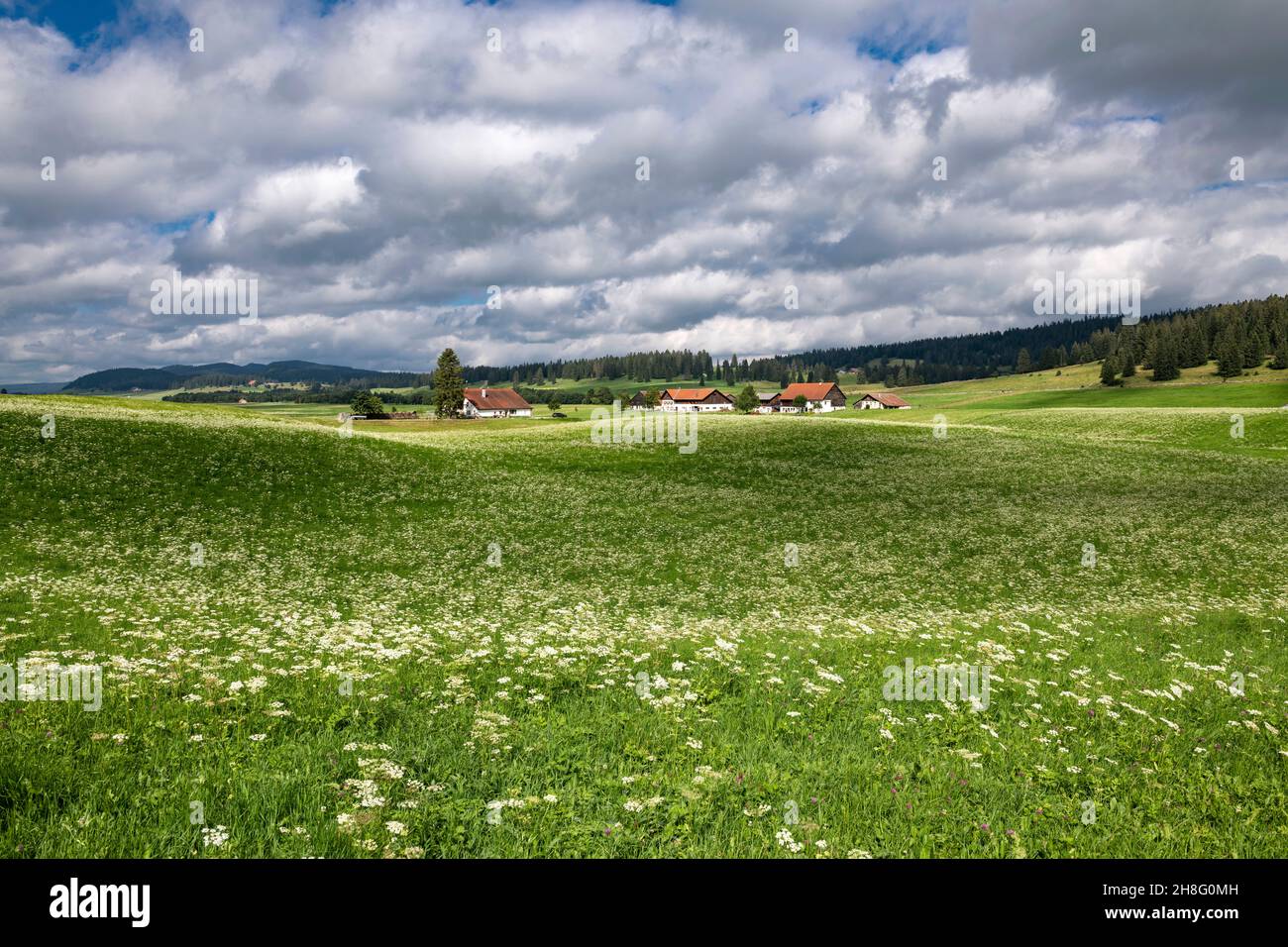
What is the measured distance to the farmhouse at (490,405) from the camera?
189375 millimetres

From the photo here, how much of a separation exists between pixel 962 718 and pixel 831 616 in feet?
33.3

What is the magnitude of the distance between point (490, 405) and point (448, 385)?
4931 cm

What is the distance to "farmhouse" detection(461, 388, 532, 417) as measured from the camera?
18938 centimetres

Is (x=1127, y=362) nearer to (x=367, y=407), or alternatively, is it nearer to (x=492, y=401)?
(x=492, y=401)

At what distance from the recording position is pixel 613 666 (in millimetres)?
13656

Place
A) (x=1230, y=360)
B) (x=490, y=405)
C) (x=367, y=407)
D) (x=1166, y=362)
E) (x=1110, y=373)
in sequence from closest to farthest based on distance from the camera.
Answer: (x=1230, y=360), (x=367, y=407), (x=1166, y=362), (x=1110, y=373), (x=490, y=405)

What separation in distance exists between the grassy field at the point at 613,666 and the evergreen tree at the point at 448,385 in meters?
94.7

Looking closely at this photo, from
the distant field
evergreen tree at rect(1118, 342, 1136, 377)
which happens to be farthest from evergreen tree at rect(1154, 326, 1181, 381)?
the distant field

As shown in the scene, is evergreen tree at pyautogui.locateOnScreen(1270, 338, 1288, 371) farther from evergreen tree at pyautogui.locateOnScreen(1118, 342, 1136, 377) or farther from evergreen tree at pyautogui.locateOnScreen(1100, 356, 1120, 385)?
evergreen tree at pyautogui.locateOnScreen(1100, 356, 1120, 385)

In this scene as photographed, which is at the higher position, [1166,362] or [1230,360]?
[1166,362]

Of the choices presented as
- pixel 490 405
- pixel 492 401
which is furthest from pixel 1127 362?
pixel 490 405

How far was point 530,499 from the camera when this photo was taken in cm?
4303

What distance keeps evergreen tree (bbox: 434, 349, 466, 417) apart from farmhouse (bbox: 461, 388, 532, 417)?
40.4m

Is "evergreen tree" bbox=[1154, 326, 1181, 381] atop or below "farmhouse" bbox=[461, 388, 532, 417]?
atop
